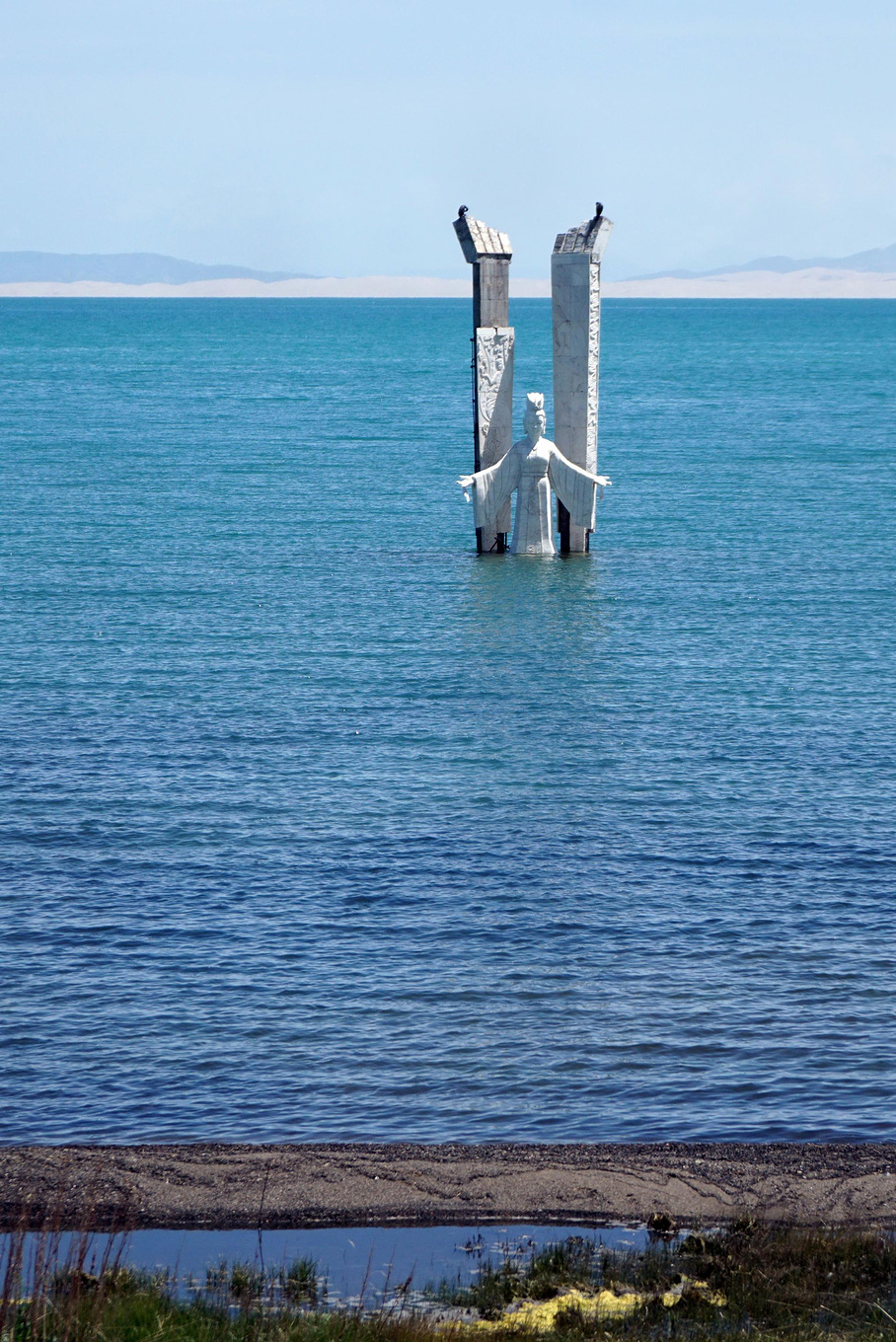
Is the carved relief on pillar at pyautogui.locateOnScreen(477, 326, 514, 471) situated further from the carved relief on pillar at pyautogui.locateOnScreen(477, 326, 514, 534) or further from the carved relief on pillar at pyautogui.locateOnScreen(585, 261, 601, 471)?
the carved relief on pillar at pyautogui.locateOnScreen(585, 261, 601, 471)

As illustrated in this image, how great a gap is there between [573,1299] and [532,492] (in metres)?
23.2

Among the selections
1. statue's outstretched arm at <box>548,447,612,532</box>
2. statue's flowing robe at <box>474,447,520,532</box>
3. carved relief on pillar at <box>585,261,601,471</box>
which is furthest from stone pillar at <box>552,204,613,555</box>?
statue's flowing robe at <box>474,447,520,532</box>

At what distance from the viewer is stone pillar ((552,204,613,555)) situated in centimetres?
2872

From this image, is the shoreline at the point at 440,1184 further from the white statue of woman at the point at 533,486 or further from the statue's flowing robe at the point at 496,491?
the statue's flowing robe at the point at 496,491

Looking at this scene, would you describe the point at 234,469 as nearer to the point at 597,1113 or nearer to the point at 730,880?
the point at 730,880

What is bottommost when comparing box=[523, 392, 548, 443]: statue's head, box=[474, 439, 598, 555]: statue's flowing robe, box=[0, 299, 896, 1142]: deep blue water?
box=[0, 299, 896, 1142]: deep blue water

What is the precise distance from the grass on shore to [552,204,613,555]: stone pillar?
70.6 ft

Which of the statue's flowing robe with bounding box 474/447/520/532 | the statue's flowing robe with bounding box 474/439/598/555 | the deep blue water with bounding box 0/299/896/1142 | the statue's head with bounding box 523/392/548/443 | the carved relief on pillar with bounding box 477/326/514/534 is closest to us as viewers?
the deep blue water with bounding box 0/299/896/1142

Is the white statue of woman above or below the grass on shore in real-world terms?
above

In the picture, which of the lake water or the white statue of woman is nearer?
the lake water

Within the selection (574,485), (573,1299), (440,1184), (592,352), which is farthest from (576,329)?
(573,1299)

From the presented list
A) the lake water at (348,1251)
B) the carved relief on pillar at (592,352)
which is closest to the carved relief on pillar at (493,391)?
the carved relief on pillar at (592,352)

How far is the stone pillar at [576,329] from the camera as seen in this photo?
28719 mm

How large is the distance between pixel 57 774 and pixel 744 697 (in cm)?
945
